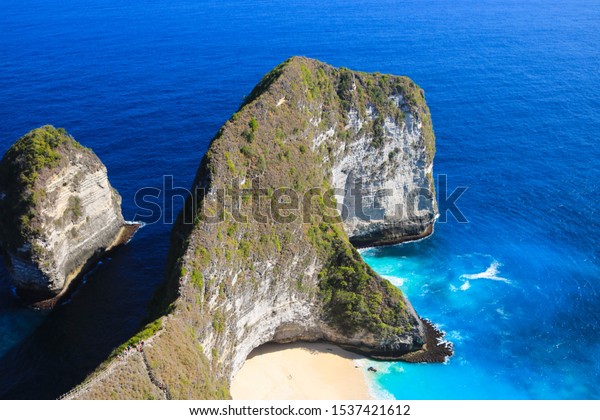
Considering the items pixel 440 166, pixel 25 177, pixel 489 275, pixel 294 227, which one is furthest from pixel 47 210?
pixel 440 166

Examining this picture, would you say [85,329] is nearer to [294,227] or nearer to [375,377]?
[294,227]

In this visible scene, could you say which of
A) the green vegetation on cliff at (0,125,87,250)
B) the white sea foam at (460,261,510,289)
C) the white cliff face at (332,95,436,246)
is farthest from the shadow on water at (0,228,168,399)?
the white sea foam at (460,261,510,289)

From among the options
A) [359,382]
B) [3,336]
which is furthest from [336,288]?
[3,336]

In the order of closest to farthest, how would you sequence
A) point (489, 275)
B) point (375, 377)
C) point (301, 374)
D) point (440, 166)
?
point (301, 374) → point (375, 377) → point (489, 275) → point (440, 166)

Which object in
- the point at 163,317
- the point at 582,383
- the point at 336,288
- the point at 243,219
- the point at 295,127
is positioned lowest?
the point at 582,383

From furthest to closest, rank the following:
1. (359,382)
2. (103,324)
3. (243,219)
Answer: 1. (103,324)
2. (359,382)
3. (243,219)

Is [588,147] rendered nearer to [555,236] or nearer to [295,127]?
[555,236]
